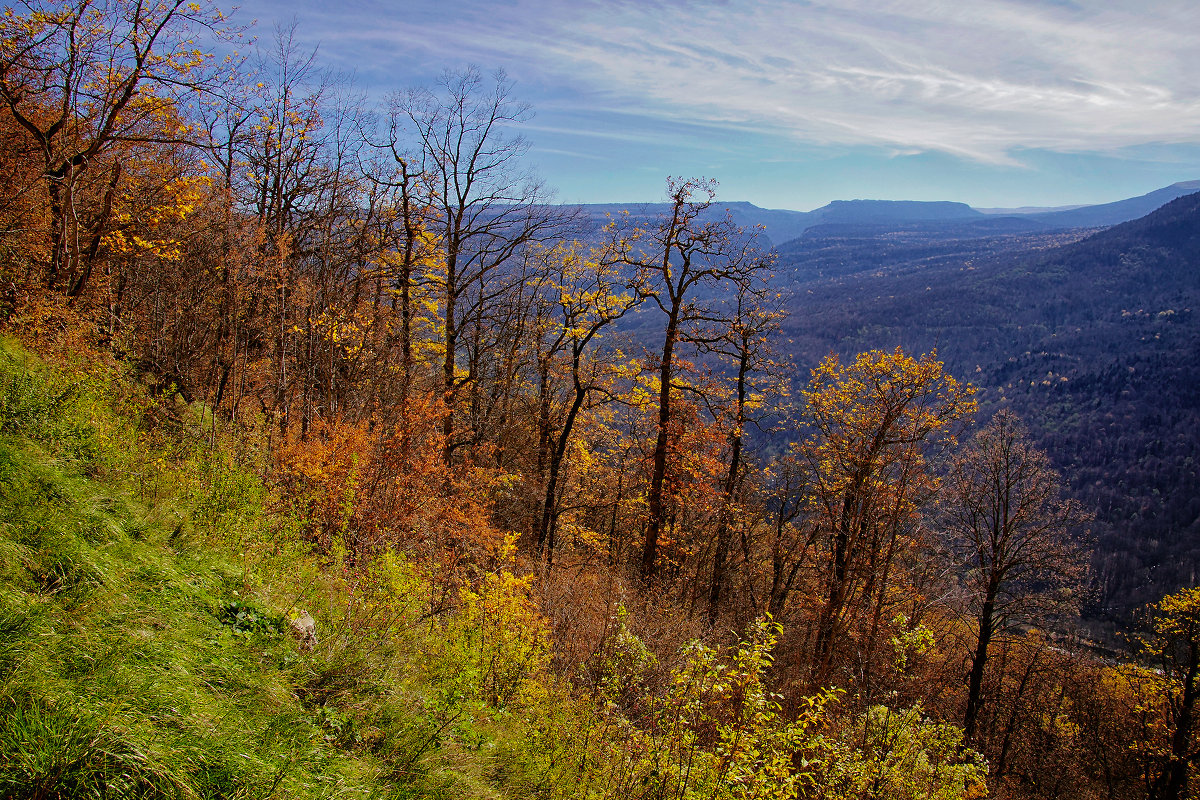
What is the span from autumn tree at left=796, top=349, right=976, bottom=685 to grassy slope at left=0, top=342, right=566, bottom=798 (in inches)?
334

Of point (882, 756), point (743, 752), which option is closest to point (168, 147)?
point (743, 752)

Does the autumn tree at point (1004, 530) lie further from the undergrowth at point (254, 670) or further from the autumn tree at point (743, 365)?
the undergrowth at point (254, 670)

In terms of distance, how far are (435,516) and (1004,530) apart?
19578mm

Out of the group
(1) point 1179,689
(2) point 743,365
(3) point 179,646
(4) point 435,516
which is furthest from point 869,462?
(1) point 1179,689

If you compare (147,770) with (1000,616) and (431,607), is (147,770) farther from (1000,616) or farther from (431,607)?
(1000,616)

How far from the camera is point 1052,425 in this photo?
516 feet

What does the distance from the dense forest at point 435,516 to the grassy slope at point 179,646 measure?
28 mm

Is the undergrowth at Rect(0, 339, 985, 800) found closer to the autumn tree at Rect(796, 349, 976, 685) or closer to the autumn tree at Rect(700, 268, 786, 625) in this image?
the autumn tree at Rect(796, 349, 976, 685)

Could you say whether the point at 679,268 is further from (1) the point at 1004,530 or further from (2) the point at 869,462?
(1) the point at 1004,530

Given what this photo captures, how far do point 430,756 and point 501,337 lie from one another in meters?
18.5

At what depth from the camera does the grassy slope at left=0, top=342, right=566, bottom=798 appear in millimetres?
2662

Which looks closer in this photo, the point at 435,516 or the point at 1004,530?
the point at 435,516

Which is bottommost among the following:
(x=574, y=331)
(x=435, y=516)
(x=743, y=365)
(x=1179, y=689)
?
(x=1179, y=689)

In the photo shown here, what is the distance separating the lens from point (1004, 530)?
19.6 meters
